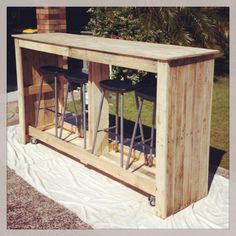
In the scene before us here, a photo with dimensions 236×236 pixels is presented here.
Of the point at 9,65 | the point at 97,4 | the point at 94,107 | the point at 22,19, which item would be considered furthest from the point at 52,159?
the point at 22,19

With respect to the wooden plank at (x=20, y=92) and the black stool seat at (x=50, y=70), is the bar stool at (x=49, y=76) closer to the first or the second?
the black stool seat at (x=50, y=70)

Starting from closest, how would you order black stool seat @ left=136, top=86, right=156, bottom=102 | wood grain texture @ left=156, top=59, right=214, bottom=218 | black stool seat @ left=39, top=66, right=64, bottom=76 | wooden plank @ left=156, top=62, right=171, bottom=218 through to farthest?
wooden plank @ left=156, top=62, right=171, bottom=218 → wood grain texture @ left=156, top=59, right=214, bottom=218 → black stool seat @ left=136, top=86, right=156, bottom=102 → black stool seat @ left=39, top=66, right=64, bottom=76

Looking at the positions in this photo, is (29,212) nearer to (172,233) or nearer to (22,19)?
(172,233)

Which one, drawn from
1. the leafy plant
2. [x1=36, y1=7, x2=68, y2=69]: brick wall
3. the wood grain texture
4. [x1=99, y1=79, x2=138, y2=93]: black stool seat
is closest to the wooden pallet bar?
the wood grain texture

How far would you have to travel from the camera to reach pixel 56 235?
12.1 feet

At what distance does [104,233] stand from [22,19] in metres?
9.69

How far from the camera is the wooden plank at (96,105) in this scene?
15.3 ft

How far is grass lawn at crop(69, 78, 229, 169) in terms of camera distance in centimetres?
544

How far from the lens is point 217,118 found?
721cm

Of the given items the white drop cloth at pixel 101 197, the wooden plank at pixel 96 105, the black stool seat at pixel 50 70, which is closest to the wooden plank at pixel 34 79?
the black stool seat at pixel 50 70

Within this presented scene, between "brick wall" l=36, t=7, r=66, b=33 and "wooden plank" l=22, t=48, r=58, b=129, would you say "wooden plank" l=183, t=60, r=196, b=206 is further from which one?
"brick wall" l=36, t=7, r=66, b=33

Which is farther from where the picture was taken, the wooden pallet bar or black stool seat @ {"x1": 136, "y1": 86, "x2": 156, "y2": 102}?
black stool seat @ {"x1": 136, "y1": 86, "x2": 156, "y2": 102}

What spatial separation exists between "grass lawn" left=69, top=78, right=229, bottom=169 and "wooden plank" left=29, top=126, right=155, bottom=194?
4.77 ft

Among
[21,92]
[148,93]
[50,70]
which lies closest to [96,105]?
[148,93]
